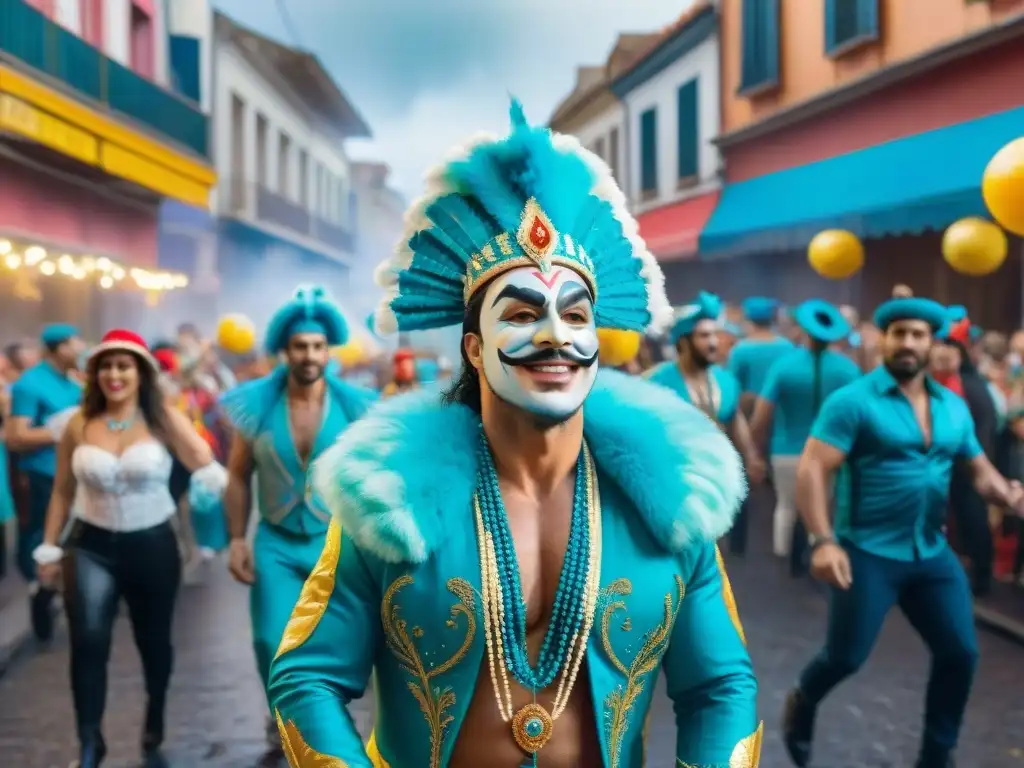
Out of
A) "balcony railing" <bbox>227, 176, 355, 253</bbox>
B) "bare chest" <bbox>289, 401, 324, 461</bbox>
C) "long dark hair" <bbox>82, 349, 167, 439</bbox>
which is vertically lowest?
"bare chest" <bbox>289, 401, 324, 461</bbox>

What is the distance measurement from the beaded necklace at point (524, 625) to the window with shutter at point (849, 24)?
38.6 feet

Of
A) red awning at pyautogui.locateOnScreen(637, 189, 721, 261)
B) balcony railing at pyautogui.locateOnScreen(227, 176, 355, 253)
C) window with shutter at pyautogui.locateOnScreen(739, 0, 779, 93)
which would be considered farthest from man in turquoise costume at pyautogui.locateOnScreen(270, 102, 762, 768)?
balcony railing at pyautogui.locateOnScreen(227, 176, 355, 253)

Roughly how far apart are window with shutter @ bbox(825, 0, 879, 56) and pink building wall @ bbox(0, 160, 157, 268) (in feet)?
29.8

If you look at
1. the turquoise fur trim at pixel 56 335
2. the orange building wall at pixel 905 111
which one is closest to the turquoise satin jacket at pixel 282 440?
the turquoise fur trim at pixel 56 335

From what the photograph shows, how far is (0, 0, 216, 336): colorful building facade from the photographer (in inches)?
454

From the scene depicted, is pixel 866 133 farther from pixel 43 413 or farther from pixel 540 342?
pixel 540 342

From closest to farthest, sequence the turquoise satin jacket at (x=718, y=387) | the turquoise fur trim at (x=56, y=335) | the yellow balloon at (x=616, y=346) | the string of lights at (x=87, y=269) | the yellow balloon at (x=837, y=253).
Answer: the turquoise fur trim at (x=56, y=335)
the turquoise satin jacket at (x=718, y=387)
the yellow balloon at (x=616, y=346)
the yellow balloon at (x=837, y=253)
the string of lights at (x=87, y=269)

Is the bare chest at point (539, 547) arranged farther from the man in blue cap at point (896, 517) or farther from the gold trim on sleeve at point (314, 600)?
the man in blue cap at point (896, 517)

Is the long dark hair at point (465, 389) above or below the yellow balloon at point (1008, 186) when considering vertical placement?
below

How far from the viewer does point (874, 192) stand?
1186 centimetres

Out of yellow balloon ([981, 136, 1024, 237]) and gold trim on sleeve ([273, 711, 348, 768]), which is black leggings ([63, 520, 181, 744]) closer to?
gold trim on sleeve ([273, 711, 348, 768])

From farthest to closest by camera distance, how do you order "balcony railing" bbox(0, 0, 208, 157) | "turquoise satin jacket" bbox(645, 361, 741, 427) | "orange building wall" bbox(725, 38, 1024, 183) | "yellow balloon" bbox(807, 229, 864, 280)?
"balcony railing" bbox(0, 0, 208, 157)
"orange building wall" bbox(725, 38, 1024, 183)
"yellow balloon" bbox(807, 229, 864, 280)
"turquoise satin jacket" bbox(645, 361, 741, 427)

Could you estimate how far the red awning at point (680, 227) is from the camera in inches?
671

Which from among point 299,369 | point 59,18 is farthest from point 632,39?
point 299,369
